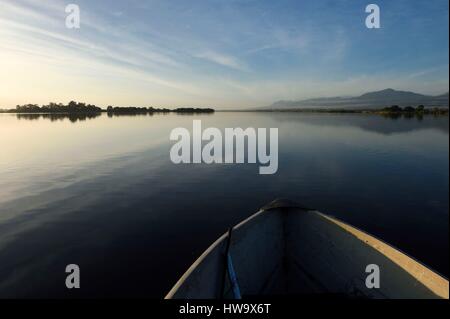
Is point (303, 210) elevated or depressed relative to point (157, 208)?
elevated

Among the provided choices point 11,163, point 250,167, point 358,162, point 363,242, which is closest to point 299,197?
point 250,167

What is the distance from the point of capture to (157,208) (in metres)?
16.2

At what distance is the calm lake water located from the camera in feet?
34.0

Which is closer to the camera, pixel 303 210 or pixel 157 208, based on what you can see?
pixel 303 210

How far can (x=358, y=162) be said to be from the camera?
95.2 feet

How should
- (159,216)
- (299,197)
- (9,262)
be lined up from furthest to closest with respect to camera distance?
(299,197)
(159,216)
(9,262)

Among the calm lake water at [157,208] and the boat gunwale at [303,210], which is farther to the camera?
the calm lake water at [157,208]

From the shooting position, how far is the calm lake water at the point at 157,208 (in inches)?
408

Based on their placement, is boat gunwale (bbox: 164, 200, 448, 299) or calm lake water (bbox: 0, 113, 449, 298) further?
calm lake water (bbox: 0, 113, 449, 298)

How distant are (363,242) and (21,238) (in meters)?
14.0
